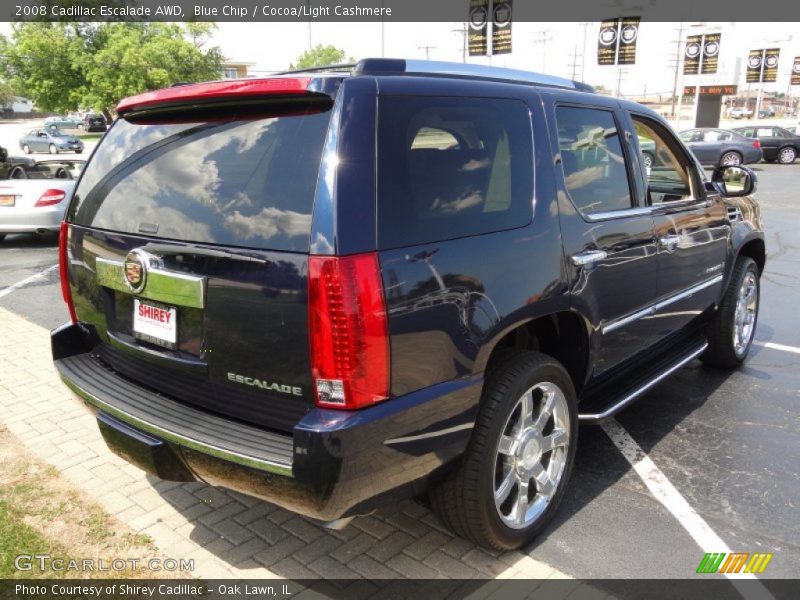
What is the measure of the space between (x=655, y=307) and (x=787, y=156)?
101ft

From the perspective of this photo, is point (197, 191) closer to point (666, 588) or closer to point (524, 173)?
point (524, 173)

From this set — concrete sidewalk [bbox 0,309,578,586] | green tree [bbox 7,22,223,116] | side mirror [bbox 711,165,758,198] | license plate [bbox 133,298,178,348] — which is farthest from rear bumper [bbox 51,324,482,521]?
green tree [bbox 7,22,223,116]

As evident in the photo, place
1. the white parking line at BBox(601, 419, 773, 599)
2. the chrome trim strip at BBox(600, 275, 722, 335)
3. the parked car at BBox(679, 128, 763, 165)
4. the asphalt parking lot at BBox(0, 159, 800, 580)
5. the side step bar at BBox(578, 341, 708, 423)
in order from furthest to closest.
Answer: the parked car at BBox(679, 128, 763, 165) < the chrome trim strip at BBox(600, 275, 722, 335) < the side step bar at BBox(578, 341, 708, 423) < the asphalt parking lot at BBox(0, 159, 800, 580) < the white parking line at BBox(601, 419, 773, 599)

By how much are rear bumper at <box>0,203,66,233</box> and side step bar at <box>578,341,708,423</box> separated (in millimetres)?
8700

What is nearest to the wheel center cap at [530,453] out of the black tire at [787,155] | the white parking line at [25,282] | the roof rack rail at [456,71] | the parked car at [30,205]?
the roof rack rail at [456,71]

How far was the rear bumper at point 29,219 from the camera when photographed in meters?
9.59

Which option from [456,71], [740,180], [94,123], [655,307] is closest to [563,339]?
[655,307]

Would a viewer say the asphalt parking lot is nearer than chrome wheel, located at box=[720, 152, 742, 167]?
Yes

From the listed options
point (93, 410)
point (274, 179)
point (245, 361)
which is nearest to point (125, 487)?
point (93, 410)

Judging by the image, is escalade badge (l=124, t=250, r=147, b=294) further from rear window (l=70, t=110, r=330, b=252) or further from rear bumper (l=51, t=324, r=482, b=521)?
rear bumper (l=51, t=324, r=482, b=521)

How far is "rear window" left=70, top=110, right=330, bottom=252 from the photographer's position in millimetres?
2266

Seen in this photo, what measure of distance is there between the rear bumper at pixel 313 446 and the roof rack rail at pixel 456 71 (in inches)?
46.6

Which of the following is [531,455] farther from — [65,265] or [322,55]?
[322,55]

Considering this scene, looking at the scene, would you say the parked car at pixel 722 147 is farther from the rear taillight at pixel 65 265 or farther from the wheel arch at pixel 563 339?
the rear taillight at pixel 65 265
